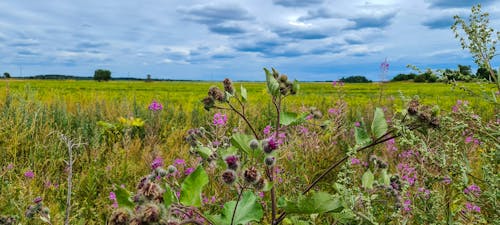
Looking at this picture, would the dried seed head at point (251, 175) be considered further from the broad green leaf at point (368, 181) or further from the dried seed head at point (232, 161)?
the broad green leaf at point (368, 181)

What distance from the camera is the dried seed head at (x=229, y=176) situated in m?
0.93

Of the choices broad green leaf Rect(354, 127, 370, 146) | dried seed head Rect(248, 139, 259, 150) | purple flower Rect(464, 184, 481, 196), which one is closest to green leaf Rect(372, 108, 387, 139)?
broad green leaf Rect(354, 127, 370, 146)

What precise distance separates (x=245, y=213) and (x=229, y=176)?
0.18 m

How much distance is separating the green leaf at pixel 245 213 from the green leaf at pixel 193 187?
0.13m

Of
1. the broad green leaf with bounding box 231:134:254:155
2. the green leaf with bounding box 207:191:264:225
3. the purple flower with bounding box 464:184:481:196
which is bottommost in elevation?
the purple flower with bounding box 464:184:481:196

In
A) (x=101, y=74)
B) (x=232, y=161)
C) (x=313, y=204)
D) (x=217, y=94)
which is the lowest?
(x=313, y=204)

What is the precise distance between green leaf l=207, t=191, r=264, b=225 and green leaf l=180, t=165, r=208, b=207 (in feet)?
0.42

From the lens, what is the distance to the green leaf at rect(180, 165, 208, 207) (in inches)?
36.4

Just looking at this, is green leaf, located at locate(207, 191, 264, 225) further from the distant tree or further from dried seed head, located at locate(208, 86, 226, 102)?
the distant tree

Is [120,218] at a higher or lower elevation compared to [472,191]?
higher

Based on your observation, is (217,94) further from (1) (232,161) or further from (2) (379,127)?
(2) (379,127)

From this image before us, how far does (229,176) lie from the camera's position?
930mm

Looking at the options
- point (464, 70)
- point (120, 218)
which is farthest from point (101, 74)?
point (120, 218)

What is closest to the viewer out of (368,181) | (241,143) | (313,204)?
(313,204)
